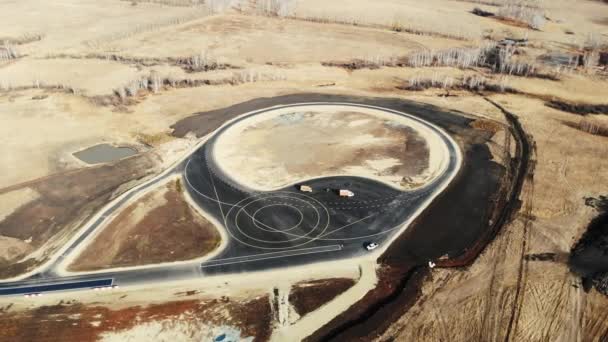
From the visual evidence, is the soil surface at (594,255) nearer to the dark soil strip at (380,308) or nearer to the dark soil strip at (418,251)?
the dark soil strip at (418,251)

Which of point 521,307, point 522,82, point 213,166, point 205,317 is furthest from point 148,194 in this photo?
point 522,82

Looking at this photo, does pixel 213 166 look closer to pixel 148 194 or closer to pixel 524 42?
pixel 148 194

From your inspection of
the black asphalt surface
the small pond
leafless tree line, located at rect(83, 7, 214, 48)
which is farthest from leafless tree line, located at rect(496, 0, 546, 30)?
the small pond

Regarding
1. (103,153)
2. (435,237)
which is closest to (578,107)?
(435,237)

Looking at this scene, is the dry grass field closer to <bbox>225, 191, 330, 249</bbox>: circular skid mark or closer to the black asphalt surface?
the black asphalt surface

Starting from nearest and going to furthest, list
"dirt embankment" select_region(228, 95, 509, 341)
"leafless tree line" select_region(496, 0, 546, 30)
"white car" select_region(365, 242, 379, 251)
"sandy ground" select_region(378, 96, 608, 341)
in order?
"sandy ground" select_region(378, 96, 608, 341)
"dirt embankment" select_region(228, 95, 509, 341)
"white car" select_region(365, 242, 379, 251)
"leafless tree line" select_region(496, 0, 546, 30)
